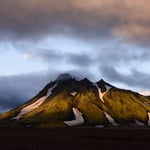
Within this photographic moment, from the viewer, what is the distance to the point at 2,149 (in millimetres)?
48719

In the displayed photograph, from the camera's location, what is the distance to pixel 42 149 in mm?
50219

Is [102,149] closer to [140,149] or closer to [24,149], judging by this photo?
[140,149]

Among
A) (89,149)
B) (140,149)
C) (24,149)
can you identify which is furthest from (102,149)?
(24,149)

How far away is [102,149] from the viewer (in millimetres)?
52438

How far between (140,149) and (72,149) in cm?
1001

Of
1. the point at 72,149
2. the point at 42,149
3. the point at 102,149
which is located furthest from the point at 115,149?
the point at 42,149

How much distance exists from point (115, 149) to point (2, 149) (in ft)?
51.8

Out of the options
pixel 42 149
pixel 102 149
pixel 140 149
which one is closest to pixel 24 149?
pixel 42 149

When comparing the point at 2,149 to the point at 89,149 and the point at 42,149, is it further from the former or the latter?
the point at 89,149

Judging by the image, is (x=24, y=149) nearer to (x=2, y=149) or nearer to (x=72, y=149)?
(x=2, y=149)

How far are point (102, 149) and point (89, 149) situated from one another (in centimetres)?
185

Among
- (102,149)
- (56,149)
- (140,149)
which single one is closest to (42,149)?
(56,149)

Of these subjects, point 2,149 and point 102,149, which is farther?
point 102,149

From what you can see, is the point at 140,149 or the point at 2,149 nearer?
the point at 2,149
